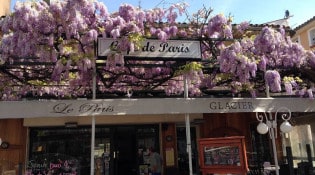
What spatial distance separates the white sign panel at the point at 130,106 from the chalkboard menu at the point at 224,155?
26.3 inches

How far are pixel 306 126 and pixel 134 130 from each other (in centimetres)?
542

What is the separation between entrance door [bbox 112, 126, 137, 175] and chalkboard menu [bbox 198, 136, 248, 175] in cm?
544

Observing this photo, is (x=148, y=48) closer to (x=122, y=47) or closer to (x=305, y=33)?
(x=122, y=47)

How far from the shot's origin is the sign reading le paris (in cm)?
700

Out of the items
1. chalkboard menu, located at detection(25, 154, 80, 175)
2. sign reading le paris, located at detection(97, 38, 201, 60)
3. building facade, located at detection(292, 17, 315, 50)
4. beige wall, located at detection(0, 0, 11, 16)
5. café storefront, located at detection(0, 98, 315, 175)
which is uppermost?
building facade, located at detection(292, 17, 315, 50)

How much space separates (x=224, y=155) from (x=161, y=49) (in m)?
2.35

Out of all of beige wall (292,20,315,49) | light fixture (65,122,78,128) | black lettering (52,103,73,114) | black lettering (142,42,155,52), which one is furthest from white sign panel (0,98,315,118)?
beige wall (292,20,315,49)

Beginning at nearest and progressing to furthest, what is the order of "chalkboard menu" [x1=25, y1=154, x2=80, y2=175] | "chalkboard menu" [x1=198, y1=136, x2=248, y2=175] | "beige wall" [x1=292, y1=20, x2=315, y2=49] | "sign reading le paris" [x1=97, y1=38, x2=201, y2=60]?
"chalkboard menu" [x1=198, y1=136, x2=248, y2=175] < "sign reading le paris" [x1=97, y1=38, x2=201, y2=60] < "chalkboard menu" [x1=25, y1=154, x2=80, y2=175] < "beige wall" [x1=292, y1=20, x2=315, y2=49]

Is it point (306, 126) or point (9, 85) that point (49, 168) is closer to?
point (9, 85)

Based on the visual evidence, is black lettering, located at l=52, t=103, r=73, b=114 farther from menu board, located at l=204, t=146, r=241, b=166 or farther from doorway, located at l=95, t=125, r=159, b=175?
doorway, located at l=95, t=125, r=159, b=175

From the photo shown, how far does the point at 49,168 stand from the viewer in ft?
24.3

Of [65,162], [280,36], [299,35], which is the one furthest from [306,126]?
[299,35]

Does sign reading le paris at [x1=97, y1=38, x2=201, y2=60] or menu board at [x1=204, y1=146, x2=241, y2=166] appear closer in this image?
menu board at [x1=204, y1=146, x2=241, y2=166]

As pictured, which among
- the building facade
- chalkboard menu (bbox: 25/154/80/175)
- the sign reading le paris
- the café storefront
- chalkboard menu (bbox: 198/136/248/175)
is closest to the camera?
chalkboard menu (bbox: 198/136/248/175)
